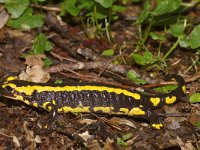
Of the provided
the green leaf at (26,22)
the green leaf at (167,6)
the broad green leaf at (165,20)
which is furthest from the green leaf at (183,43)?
the green leaf at (26,22)

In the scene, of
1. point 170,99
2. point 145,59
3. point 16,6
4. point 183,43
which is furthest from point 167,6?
point 16,6

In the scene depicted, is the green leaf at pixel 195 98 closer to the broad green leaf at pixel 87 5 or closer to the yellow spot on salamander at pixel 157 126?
the yellow spot on salamander at pixel 157 126

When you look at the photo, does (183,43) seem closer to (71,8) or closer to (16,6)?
(71,8)

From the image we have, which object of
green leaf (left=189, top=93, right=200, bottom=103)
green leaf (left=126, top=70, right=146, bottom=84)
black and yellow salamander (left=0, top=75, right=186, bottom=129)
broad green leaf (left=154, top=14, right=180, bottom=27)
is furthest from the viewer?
broad green leaf (left=154, top=14, right=180, bottom=27)

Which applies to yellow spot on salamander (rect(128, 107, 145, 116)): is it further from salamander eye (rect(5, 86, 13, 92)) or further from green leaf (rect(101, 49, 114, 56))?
salamander eye (rect(5, 86, 13, 92))

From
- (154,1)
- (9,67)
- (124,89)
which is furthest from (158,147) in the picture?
(154,1)

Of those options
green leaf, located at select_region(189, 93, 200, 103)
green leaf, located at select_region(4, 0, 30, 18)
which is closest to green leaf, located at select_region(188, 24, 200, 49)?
green leaf, located at select_region(189, 93, 200, 103)

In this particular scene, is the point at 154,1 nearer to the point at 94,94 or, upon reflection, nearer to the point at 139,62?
the point at 139,62
